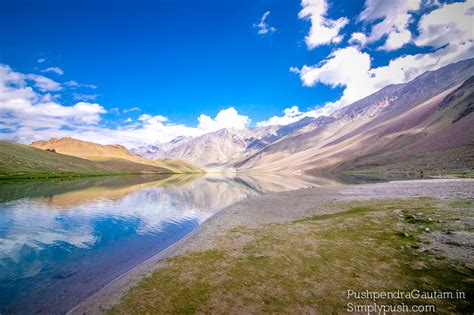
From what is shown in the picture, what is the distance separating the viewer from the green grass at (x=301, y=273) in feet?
34.9

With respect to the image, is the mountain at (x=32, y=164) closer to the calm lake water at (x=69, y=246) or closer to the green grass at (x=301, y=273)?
the calm lake water at (x=69, y=246)

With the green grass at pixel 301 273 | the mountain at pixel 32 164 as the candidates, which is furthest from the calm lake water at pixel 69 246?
the mountain at pixel 32 164

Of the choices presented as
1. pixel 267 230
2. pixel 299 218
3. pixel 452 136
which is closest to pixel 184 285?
pixel 267 230

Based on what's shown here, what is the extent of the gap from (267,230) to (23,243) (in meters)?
22.4

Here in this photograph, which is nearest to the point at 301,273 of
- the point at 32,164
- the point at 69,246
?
the point at 69,246

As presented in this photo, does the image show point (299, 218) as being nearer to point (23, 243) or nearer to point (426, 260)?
point (426, 260)

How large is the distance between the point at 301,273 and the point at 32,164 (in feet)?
472

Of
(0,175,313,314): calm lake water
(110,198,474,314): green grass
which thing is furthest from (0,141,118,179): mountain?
(110,198,474,314): green grass

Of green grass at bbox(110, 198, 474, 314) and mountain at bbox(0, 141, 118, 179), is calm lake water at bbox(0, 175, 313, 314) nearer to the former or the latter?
green grass at bbox(110, 198, 474, 314)

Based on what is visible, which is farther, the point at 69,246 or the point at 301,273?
the point at 69,246

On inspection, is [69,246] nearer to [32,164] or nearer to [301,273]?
[301,273]

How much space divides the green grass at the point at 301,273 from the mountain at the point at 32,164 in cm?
10845

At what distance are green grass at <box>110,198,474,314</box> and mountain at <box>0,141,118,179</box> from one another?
356 feet

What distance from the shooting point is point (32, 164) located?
117 meters
